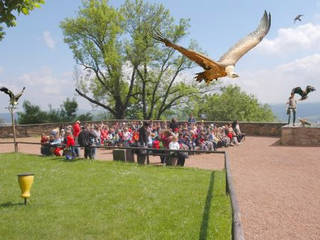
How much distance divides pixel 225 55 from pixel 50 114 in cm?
2762

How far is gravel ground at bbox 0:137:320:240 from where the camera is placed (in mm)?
5633

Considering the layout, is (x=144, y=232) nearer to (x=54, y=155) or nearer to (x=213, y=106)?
(x=54, y=155)

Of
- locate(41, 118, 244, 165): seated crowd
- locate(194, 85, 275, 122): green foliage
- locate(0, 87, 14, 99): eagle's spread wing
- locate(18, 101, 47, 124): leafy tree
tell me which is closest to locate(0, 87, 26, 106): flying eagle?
locate(0, 87, 14, 99): eagle's spread wing

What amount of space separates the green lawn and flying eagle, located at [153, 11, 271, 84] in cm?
276

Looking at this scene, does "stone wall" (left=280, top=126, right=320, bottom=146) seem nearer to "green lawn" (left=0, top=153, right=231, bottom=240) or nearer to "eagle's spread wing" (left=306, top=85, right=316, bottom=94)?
"eagle's spread wing" (left=306, top=85, right=316, bottom=94)

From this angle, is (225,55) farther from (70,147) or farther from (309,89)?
(309,89)

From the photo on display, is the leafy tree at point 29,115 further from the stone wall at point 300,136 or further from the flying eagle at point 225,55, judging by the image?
the flying eagle at point 225,55

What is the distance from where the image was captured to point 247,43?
5.07 metres

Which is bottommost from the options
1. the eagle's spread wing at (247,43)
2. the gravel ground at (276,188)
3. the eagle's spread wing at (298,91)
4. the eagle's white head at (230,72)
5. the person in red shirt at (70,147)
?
the gravel ground at (276,188)

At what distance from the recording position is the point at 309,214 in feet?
20.7

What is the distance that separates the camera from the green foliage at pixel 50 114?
28.8 meters

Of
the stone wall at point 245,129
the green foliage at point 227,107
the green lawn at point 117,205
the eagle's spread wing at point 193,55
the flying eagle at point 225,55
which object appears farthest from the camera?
the green foliage at point 227,107

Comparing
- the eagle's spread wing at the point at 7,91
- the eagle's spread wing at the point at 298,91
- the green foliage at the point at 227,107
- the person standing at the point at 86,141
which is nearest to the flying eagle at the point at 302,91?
the eagle's spread wing at the point at 298,91

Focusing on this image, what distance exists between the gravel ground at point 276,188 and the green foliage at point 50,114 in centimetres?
1643
